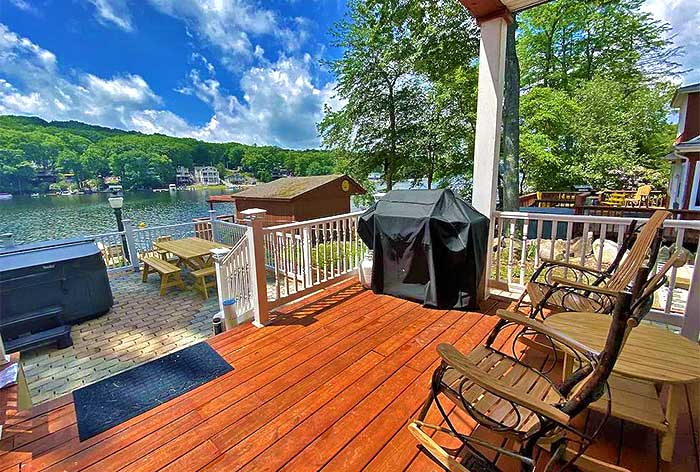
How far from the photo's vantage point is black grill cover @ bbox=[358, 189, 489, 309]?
9.75ft

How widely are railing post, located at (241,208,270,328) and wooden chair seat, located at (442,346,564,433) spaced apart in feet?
6.52

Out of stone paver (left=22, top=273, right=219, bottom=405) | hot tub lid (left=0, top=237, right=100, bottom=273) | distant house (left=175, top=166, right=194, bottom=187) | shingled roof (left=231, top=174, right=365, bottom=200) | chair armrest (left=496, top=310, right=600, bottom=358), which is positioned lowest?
stone paver (left=22, top=273, right=219, bottom=405)

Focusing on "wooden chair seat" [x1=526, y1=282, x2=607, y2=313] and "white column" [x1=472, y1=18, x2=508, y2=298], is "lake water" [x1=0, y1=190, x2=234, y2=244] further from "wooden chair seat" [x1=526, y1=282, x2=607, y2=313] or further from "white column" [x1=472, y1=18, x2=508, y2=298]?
"wooden chair seat" [x1=526, y1=282, x2=607, y2=313]

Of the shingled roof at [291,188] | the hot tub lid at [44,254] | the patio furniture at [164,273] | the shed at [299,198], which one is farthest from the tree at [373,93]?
the hot tub lid at [44,254]

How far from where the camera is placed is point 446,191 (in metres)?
3.25

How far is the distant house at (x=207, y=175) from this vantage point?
86.6ft

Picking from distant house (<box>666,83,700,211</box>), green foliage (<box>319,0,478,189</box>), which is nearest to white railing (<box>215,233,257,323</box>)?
green foliage (<box>319,0,478,189</box>)

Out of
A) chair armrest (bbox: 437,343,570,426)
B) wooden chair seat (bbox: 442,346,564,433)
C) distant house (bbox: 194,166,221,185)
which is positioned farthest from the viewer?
distant house (bbox: 194,166,221,185)

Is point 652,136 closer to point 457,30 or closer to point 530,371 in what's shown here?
point 457,30

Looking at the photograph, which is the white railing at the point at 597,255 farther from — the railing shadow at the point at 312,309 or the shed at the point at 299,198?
the shed at the point at 299,198

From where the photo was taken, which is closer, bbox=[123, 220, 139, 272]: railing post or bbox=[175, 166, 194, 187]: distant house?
bbox=[123, 220, 139, 272]: railing post

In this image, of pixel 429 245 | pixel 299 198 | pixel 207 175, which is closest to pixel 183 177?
pixel 207 175

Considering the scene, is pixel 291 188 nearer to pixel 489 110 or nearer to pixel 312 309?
pixel 312 309

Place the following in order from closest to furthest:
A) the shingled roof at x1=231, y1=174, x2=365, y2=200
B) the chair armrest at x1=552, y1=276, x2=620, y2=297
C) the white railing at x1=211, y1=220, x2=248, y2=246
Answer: the chair armrest at x1=552, y1=276, x2=620, y2=297, the white railing at x1=211, y1=220, x2=248, y2=246, the shingled roof at x1=231, y1=174, x2=365, y2=200
